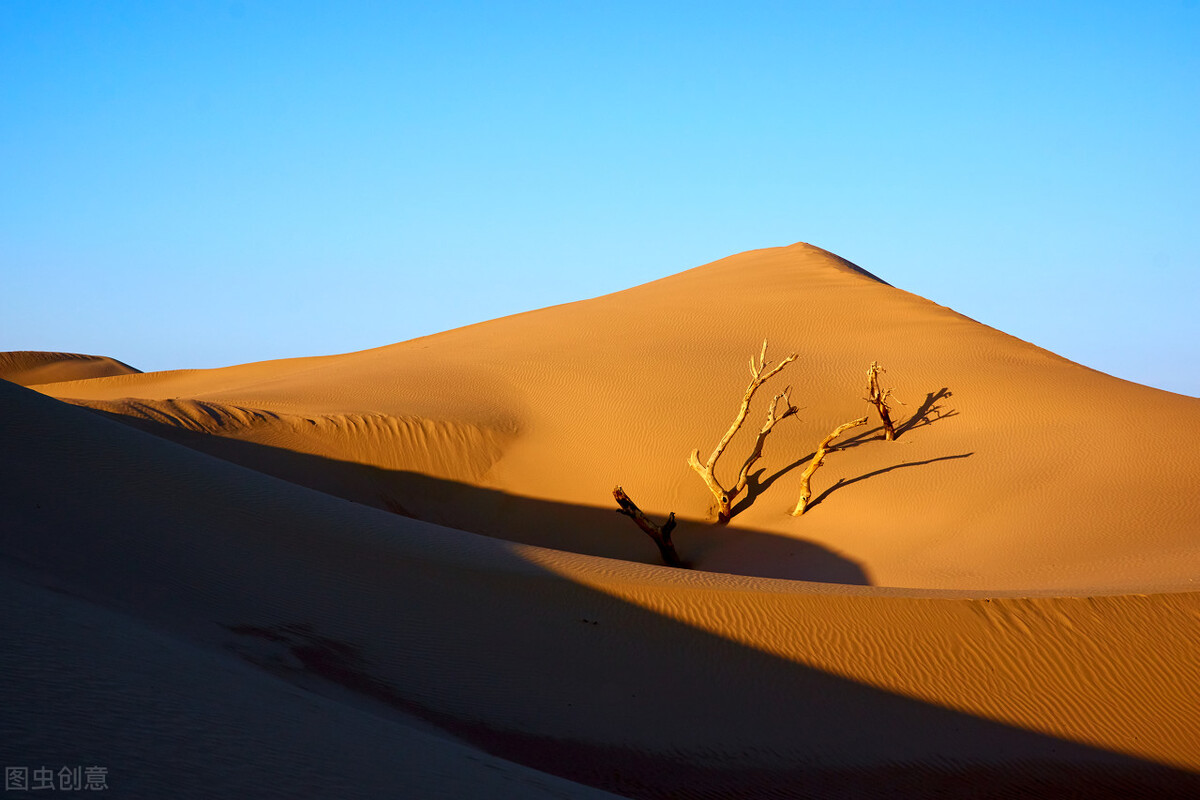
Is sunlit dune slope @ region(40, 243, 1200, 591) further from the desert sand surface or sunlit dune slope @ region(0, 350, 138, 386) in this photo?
sunlit dune slope @ region(0, 350, 138, 386)

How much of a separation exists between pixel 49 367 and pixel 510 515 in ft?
103

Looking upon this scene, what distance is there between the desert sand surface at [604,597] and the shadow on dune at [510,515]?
57mm

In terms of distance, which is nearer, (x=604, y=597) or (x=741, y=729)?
(x=741, y=729)

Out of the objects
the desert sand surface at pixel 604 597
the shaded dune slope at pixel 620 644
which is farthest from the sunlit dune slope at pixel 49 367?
the shaded dune slope at pixel 620 644

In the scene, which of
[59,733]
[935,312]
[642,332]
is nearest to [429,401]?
[642,332]

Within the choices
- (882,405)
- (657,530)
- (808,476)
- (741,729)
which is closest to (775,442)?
(882,405)

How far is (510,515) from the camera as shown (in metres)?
16.4

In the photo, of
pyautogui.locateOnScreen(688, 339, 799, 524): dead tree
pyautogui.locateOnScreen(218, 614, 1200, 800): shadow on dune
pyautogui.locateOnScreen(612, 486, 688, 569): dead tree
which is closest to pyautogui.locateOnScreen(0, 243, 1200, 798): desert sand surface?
pyautogui.locateOnScreen(218, 614, 1200, 800): shadow on dune

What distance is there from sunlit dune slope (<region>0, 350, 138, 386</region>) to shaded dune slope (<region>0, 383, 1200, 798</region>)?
110ft

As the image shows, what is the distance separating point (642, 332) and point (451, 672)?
1641 cm

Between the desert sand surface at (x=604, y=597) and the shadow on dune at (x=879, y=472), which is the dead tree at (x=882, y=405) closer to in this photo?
the desert sand surface at (x=604, y=597)

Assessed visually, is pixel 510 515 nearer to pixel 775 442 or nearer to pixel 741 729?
pixel 775 442

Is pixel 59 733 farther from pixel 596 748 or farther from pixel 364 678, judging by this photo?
pixel 596 748

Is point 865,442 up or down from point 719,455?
up
